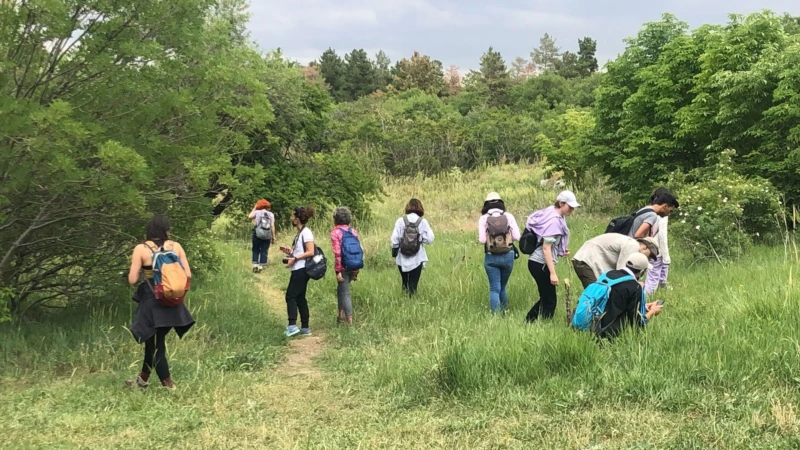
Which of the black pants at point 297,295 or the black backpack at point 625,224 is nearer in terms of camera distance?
the black backpack at point 625,224

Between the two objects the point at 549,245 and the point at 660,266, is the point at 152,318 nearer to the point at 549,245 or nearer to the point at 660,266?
the point at 549,245

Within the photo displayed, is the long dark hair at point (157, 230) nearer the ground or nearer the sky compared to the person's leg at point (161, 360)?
nearer the sky

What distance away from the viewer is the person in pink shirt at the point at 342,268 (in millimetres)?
7648

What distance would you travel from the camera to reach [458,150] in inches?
1126

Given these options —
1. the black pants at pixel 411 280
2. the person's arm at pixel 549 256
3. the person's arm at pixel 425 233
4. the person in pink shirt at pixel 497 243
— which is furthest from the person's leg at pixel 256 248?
the person's arm at pixel 549 256

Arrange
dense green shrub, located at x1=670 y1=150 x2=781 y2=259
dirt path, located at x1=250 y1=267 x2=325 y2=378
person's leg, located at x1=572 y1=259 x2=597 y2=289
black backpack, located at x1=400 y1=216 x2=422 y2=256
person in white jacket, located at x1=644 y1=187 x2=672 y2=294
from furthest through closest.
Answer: dense green shrub, located at x1=670 y1=150 x2=781 y2=259
black backpack, located at x1=400 y1=216 x2=422 y2=256
person in white jacket, located at x1=644 y1=187 x2=672 y2=294
dirt path, located at x1=250 y1=267 x2=325 y2=378
person's leg, located at x1=572 y1=259 x2=597 y2=289

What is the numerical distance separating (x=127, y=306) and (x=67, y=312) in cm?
69

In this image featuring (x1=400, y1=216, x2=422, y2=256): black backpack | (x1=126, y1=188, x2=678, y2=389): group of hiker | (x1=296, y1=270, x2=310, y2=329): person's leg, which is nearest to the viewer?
(x1=126, y1=188, x2=678, y2=389): group of hiker

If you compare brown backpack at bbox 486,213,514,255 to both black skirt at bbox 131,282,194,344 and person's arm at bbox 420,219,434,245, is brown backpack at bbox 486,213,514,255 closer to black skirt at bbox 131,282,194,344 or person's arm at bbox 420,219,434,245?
person's arm at bbox 420,219,434,245

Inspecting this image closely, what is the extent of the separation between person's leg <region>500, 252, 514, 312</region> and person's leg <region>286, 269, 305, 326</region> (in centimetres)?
241

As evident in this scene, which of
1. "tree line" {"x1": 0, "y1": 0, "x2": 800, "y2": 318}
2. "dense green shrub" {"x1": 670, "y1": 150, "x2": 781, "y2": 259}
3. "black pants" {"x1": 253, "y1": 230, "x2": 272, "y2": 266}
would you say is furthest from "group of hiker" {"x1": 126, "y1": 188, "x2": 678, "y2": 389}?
"black pants" {"x1": 253, "y1": 230, "x2": 272, "y2": 266}

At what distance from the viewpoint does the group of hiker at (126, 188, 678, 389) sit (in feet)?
17.0

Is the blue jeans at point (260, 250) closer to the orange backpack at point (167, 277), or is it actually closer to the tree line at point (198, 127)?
the tree line at point (198, 127)

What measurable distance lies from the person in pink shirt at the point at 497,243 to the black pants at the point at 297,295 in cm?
217
